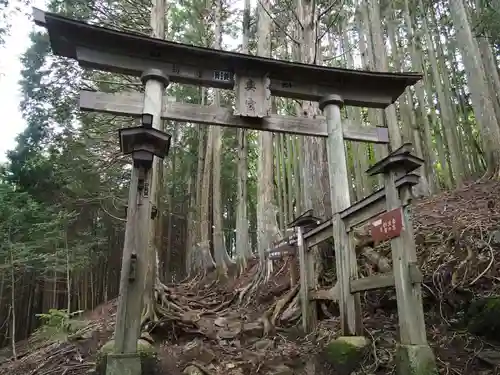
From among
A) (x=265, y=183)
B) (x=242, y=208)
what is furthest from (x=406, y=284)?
(x=242, y=208)

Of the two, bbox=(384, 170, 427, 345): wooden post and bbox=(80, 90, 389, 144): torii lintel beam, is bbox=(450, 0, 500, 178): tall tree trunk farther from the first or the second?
bbox=(384, 170, 427, 345): wooden post

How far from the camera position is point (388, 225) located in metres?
3.73

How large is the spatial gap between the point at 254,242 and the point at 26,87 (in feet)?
44.9

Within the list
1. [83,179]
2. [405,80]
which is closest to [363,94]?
[405,80]

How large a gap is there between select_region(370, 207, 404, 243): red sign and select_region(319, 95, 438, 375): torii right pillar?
0.29 feet

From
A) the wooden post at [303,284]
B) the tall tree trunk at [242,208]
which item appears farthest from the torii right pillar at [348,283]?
the tall tree trunk at [242,208]

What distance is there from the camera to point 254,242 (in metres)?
21.8

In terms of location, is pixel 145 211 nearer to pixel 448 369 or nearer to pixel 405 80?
pixel 448 369

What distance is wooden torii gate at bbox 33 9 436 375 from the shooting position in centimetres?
475

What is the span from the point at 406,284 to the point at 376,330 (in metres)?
1.35

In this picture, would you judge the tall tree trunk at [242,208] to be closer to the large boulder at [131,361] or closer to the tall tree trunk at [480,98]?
the tall tree trunk at [480,98]

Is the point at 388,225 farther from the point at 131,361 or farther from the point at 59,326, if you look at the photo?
the point at 59,326

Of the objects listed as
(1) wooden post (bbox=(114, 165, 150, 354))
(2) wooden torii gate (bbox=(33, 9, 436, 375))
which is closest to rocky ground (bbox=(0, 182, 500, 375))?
(2) wooden torii gate (bbox=(33, 9, 436, 375))

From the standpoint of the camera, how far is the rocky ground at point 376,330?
3.96m
